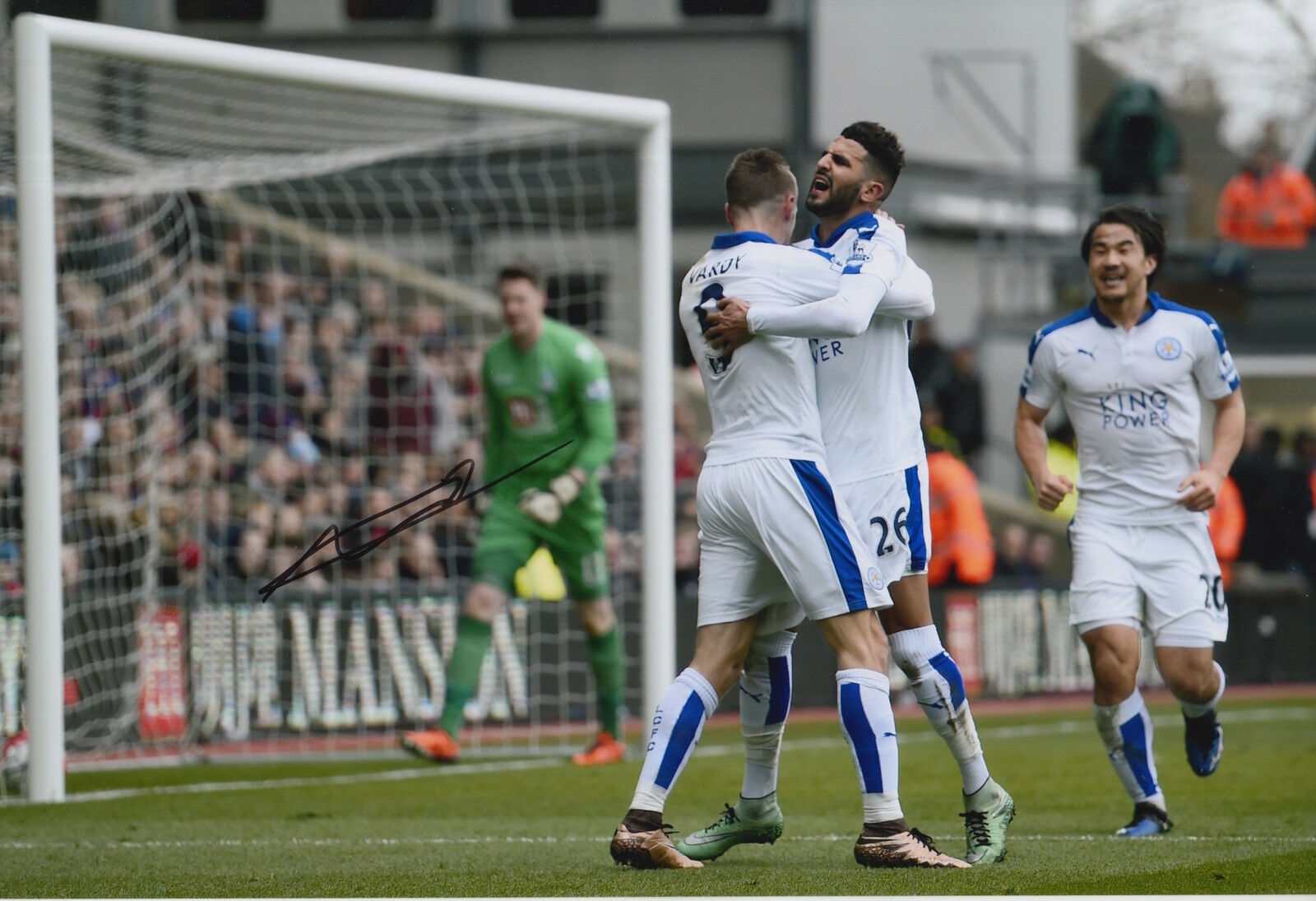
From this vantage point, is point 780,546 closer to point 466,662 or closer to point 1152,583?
point 1152,583

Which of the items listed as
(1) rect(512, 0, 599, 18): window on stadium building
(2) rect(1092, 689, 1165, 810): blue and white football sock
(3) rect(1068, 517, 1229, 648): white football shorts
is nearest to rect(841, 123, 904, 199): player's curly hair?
(3) rect(1068, 517, 1229, 648): white football shorts

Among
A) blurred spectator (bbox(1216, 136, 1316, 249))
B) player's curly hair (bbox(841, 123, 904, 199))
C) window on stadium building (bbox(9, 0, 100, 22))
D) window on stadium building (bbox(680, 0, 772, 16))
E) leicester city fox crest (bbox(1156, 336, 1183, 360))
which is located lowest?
leicester city fox crest (bbox(1156, 336, 1183, 360))

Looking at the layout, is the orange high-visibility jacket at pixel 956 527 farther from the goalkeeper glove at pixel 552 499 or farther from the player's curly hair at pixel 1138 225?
the player's curly hair at pixel 1138 225

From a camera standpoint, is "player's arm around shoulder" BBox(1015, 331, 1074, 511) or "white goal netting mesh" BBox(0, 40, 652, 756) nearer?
"player's arm around shoulder" BBox(1015, 331, 1074, 511)

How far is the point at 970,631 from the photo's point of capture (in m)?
15.0

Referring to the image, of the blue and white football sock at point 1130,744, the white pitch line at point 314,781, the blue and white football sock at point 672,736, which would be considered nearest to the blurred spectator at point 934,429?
the white pitch line at point 314,781

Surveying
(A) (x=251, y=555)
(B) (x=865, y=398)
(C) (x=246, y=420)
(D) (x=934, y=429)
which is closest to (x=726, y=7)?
(D) (x=934, y=429)

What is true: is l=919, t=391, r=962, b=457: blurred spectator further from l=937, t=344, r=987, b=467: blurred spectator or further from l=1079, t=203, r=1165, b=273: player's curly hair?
l=1079, t=203, r=1165, b=273: player's curly hair

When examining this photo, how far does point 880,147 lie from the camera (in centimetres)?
608

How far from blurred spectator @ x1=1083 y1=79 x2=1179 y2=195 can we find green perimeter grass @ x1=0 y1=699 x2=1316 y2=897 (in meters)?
8.74

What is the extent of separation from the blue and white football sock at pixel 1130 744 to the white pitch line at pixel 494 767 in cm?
365

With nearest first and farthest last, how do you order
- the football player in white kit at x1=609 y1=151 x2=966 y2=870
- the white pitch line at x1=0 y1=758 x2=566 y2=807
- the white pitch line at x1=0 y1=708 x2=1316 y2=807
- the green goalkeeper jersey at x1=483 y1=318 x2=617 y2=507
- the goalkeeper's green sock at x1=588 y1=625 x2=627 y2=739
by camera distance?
the football player in white kit at x1=609 y1=151 x2=966 y2=870
the white pitch line at x1=0 y1=758 x2=566 y2=807
the white pitch line at x1=0 y1=708 x2=1316 y2=807
the green goalkeeper jersey at x1=483 y1=318 x2=617 y2=507
the goalkeeper's green sock at x1=588 y1=625 x2=627 y2=739

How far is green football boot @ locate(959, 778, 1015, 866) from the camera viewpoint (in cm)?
592

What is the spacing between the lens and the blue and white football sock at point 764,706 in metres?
6.23
